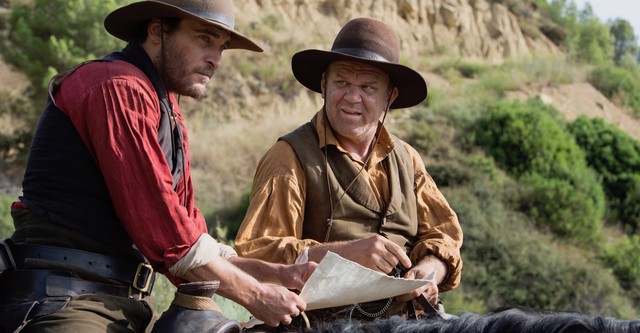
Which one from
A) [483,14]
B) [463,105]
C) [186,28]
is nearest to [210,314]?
[186,28]

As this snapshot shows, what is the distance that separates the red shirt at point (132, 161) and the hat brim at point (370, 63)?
1.60m

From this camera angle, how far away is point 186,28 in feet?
10.7

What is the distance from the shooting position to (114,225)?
9.96ft

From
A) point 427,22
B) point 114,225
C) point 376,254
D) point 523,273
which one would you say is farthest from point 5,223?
point 427,22

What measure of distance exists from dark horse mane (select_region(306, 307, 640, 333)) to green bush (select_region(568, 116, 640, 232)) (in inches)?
693

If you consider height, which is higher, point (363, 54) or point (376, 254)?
point (363, 54)

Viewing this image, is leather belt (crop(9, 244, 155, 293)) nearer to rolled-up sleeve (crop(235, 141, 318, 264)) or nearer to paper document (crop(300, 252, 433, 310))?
paper document (crop(300, 252, 433, 310))

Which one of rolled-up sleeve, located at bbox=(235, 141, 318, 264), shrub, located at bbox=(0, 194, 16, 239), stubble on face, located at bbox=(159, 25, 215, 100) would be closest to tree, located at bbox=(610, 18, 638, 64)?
shrub, located at bbox=(0, 194, 16, 239)

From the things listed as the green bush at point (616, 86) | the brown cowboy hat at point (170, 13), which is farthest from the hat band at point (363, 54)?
the green bush at point (616, 86)

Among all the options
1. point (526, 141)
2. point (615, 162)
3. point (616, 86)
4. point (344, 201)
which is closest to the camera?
point (344, 201)

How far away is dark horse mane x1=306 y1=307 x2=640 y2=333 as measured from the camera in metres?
2.34

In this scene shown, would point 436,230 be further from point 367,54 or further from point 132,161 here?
point 132,161

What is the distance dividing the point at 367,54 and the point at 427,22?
27.3 meters

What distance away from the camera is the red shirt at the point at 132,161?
2.85m
